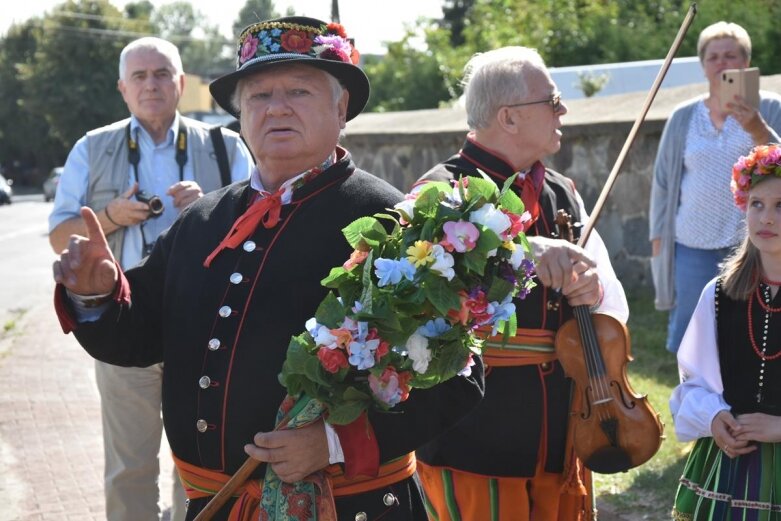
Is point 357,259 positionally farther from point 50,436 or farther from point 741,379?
point 50,436

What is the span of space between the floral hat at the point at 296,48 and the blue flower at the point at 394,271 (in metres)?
0.79

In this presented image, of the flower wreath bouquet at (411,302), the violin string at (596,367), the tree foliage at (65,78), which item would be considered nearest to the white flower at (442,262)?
the flower wreath bouquet at (411,302)

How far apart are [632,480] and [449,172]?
2675mm

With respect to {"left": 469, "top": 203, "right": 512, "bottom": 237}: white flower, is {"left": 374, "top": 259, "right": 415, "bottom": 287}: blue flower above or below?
below

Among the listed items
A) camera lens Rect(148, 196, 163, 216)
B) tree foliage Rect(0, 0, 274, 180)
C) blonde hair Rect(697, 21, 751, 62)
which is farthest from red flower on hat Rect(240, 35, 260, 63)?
tree foliage Rect(0, 0, 274, 180)

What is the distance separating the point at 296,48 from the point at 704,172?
3.72 meters

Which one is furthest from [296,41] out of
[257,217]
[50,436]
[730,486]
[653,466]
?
[50,436]

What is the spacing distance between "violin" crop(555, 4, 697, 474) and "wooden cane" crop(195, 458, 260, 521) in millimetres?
1309

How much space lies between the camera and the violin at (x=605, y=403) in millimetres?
3709

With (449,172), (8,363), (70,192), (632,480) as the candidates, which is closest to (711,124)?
(632,480)

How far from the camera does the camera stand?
16.6 feet

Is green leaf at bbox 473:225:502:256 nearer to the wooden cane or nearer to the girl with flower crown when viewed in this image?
the wooden cane

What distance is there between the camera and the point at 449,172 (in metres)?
4.11

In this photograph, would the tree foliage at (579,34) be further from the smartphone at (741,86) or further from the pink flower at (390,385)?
the pink flower at (390,385)
